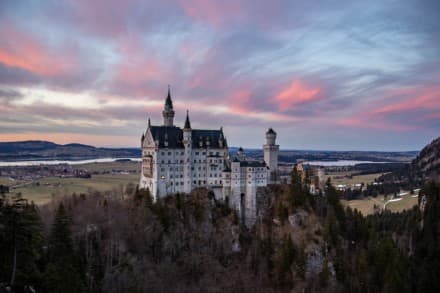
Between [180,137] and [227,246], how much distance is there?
3010 cm

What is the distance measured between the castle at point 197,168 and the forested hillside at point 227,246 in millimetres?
3143

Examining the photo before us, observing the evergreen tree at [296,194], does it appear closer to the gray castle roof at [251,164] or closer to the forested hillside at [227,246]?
the forested hillside at [227,246]

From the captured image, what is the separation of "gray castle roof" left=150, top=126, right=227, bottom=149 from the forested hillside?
1305 cm

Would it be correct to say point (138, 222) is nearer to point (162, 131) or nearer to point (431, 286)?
point (162, 131)

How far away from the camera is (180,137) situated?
96375mm

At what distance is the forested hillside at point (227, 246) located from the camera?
74.4 metres

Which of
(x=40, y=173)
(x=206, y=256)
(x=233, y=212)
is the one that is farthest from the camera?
(x=40, y=173)

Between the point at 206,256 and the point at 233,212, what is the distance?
1325cm

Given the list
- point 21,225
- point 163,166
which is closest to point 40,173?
point 163,166

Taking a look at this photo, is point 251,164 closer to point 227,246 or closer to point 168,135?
point 227,246

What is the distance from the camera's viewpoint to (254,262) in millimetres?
89312

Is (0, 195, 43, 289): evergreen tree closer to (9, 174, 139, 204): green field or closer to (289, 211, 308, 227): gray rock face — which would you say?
(9, 174, 139, 204): green field

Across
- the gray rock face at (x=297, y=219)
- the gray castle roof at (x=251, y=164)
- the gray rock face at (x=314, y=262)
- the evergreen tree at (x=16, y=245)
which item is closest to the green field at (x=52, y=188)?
the gray castle roof at (x=251, y=164)

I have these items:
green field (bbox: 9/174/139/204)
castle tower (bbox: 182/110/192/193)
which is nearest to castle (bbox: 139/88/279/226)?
castle tower (bbox: 182/110/192/193)
